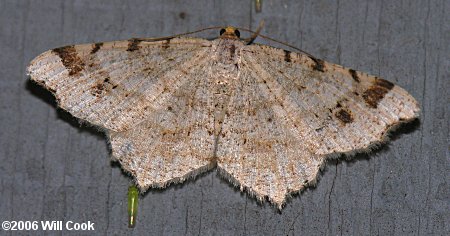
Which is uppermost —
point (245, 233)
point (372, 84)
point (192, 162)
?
point (372, 84)

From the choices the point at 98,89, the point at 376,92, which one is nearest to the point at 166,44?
the point at 98,89

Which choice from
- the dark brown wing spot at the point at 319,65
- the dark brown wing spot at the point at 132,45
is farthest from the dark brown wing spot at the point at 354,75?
the dark brown wing spot at the point at 132,45

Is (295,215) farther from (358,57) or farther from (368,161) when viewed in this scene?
(358,57)

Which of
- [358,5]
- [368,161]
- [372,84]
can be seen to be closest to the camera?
[372,84]

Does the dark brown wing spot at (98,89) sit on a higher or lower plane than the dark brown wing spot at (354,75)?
lower

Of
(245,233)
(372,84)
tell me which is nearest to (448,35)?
(372,84)

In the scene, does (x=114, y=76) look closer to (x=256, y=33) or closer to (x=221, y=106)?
(x=221, y=106)

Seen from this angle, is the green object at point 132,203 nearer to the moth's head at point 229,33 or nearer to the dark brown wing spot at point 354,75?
the moth's head at point 229,33
